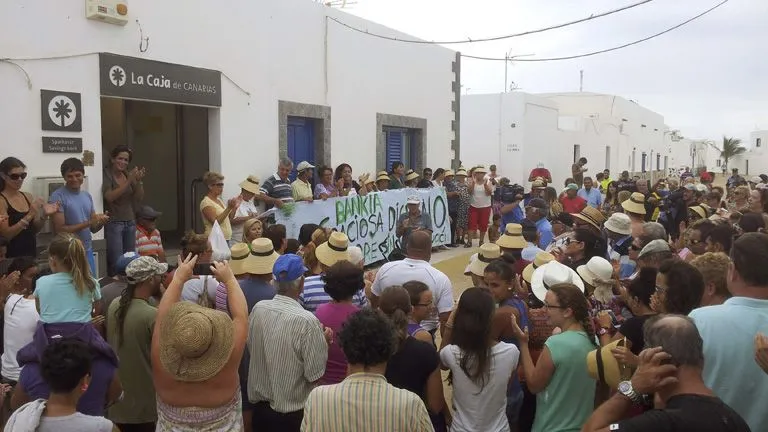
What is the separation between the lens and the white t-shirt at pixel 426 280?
4.93 meters

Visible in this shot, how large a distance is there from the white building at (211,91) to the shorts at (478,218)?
1834 millimetres

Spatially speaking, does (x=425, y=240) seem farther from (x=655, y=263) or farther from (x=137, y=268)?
(x=137, y=268)

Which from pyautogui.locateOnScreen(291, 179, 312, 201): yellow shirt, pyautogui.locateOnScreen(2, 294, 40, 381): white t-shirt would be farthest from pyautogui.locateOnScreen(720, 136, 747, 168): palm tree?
pyautogui.locateOnScreen(2, 294, 40, 381): white t-shirt

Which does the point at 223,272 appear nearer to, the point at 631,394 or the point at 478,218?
the point at 631,394

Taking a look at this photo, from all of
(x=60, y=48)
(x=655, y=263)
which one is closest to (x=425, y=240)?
(x=655, y=263)

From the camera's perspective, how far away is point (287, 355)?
12.0ft

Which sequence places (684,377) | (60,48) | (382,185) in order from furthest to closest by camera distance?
(382,185) < (60,48) < (684,377)

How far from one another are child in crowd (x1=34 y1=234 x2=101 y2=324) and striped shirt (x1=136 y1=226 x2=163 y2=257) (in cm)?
319

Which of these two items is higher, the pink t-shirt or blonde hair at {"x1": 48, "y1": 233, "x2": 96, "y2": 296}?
blonde hair at {"x1": 48, "y1": 233, "x2": 96, "y2": 296}

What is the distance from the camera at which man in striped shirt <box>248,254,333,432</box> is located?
3.65m

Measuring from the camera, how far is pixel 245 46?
9.93 meters

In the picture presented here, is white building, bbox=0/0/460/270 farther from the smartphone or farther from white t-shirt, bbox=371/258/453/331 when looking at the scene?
white t-shirt, bbox=371/258/453/331

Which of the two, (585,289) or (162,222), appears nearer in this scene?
(585,289)

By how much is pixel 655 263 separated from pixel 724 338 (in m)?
1.86
